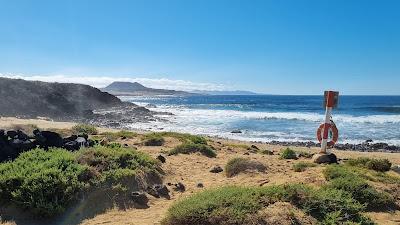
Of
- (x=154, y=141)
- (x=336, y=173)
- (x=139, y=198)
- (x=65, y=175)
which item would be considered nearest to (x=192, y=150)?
(x=154, y=141)

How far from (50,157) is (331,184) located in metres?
5.23

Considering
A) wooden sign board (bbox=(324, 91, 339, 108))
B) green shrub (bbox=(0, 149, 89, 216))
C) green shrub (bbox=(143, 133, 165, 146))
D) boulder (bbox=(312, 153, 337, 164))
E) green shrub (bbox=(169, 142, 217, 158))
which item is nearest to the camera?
green shrub (bbox=(0, 149, 89, 216))

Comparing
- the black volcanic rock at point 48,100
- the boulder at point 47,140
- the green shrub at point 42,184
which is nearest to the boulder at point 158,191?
the green shrub at point 42,184

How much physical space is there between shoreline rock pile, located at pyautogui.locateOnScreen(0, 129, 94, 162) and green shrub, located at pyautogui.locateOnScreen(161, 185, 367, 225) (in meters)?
4.72

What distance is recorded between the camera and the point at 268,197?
20.7ft

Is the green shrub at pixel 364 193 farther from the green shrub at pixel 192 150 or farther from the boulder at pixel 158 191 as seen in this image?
the green shrub at pixel 192 150

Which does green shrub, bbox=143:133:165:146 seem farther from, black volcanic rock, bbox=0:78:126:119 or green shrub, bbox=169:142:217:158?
black volcanic rock, bbox=0:78:126:119

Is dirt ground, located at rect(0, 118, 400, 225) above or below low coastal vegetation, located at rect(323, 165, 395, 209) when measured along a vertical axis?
below

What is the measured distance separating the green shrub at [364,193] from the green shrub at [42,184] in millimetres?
4311

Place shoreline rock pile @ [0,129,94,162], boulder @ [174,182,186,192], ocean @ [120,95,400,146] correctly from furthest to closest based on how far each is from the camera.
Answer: ocean @ [120,95,400,146], shoreline rock pile @ [0,129,94,162], boulder @ [174,182,186,192]

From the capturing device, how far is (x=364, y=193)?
277 inches

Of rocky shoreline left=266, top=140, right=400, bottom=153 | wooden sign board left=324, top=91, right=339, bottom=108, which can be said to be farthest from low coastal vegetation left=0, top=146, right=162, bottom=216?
rocky shoreline left=266, top=140, right=400, bottom=153

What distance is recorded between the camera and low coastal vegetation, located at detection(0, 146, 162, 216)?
6844 millimetres

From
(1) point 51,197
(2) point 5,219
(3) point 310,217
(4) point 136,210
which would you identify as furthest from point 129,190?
(3) point 310,217
